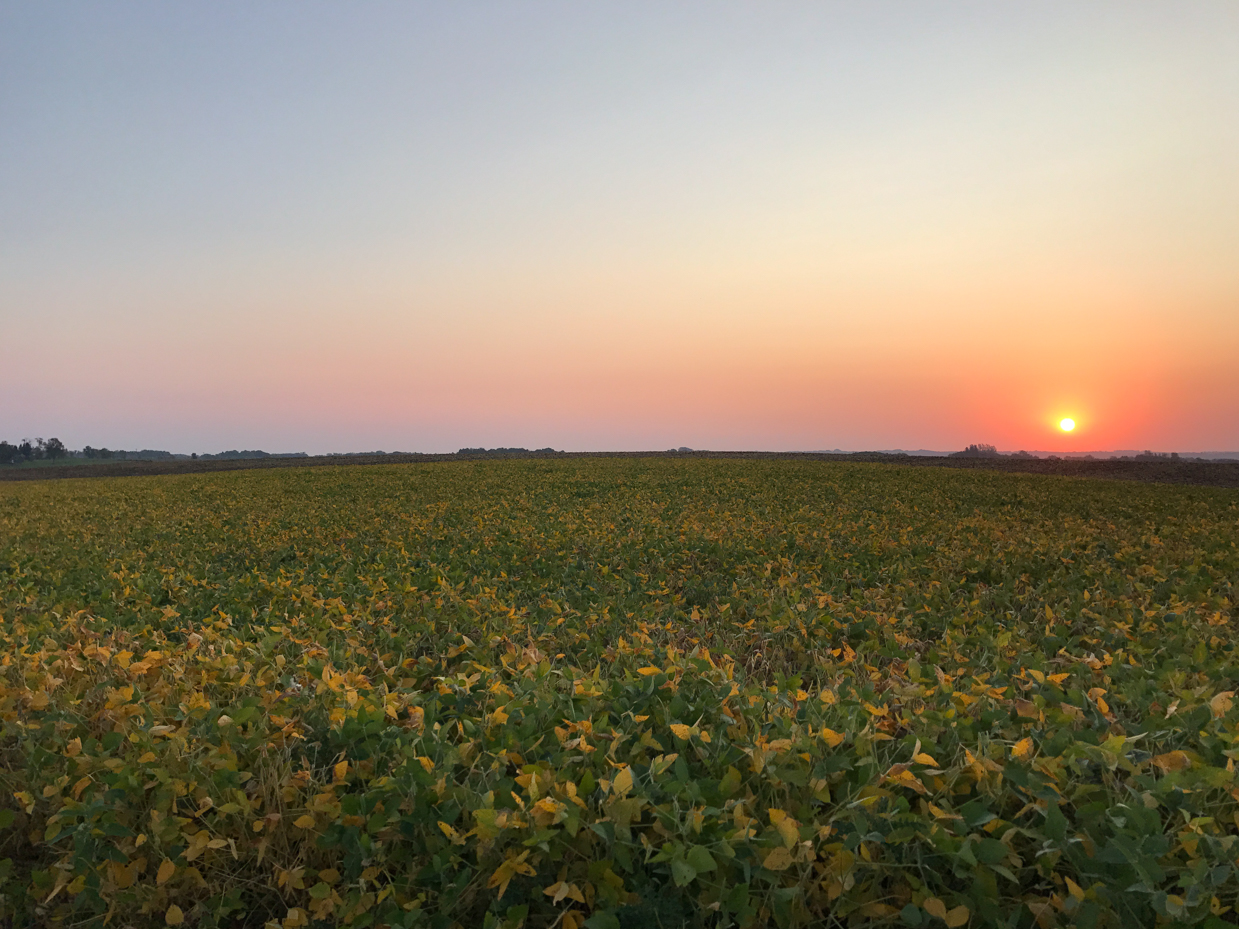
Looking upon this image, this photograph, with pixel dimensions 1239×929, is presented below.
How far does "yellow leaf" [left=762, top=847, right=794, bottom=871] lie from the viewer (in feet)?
8.87

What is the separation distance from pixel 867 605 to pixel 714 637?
2.00m

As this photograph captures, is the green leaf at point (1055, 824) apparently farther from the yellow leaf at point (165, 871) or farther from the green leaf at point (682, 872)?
the yellow leaf at point (165, 871)

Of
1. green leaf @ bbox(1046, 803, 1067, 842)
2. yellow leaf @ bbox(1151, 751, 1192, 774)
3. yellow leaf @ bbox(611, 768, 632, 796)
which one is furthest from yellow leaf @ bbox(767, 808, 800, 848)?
yellow leaf @ bbox(1151, 751, 1192, 774)

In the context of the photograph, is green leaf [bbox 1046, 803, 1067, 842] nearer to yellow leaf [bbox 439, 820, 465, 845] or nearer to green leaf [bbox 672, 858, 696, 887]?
green leaf [bbox 672, 858, 696, 887]

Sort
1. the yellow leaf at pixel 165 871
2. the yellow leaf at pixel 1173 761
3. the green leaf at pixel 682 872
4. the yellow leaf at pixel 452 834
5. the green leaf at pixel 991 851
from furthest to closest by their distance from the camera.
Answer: the yellow leaf at pixel 165 871 < the yellow leaf at pixel 1173 761 < the yellow leaf at pixel 452 834 < the green leaf at pixel 991 851 < the green leaf at pixel 682 872

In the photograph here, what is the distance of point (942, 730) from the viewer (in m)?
3.71

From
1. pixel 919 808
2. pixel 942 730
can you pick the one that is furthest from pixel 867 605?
pixel 919 808

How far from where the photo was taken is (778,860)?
2.72 metres

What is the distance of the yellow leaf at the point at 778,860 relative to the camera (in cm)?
271

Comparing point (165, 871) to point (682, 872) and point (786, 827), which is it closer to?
point (682, 872)

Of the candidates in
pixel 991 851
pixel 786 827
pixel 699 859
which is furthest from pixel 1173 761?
pixel 699 859

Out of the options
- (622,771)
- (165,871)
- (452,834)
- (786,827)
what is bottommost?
(165,871)

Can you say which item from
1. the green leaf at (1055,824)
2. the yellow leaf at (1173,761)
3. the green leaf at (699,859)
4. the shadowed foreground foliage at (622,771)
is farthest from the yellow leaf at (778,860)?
the yellow leaf at (1173,761)

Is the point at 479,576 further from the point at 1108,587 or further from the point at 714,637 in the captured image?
the point at 1108,587
